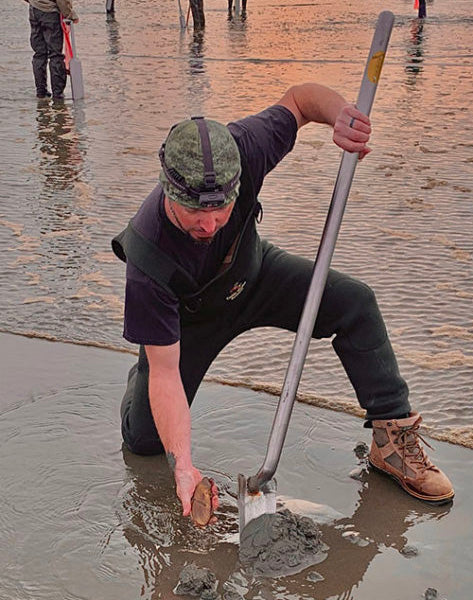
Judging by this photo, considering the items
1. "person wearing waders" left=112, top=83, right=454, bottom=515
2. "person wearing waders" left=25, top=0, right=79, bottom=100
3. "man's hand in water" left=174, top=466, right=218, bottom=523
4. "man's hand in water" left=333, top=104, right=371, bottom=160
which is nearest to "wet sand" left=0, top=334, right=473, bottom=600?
"person wearing waders" left=112, top=83, right=454, bottom=515

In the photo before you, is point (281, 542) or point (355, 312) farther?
point (355, 312)

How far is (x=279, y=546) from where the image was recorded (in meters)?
2.79

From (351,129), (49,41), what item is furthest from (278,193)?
(49,41)

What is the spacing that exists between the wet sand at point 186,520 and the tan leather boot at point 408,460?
0.16 feet

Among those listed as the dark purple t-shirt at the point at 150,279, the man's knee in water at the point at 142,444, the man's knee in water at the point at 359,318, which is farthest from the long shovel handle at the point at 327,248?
the man's knee in water at the point at 142,444

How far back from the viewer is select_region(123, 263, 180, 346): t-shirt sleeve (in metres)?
2.79

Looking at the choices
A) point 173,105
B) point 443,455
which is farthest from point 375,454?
point 173,105

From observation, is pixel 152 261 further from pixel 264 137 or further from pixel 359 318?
pixel 359 318

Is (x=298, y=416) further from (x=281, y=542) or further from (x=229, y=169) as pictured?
(x=229, y=169)

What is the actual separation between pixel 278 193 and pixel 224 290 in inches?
138

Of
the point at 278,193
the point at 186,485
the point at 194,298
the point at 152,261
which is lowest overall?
the point at 278,193

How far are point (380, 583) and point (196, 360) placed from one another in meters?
1.02

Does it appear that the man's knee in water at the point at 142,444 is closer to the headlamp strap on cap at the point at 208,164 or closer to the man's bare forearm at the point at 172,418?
the man's bare forearm at the point at 172,418

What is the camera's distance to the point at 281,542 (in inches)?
110
